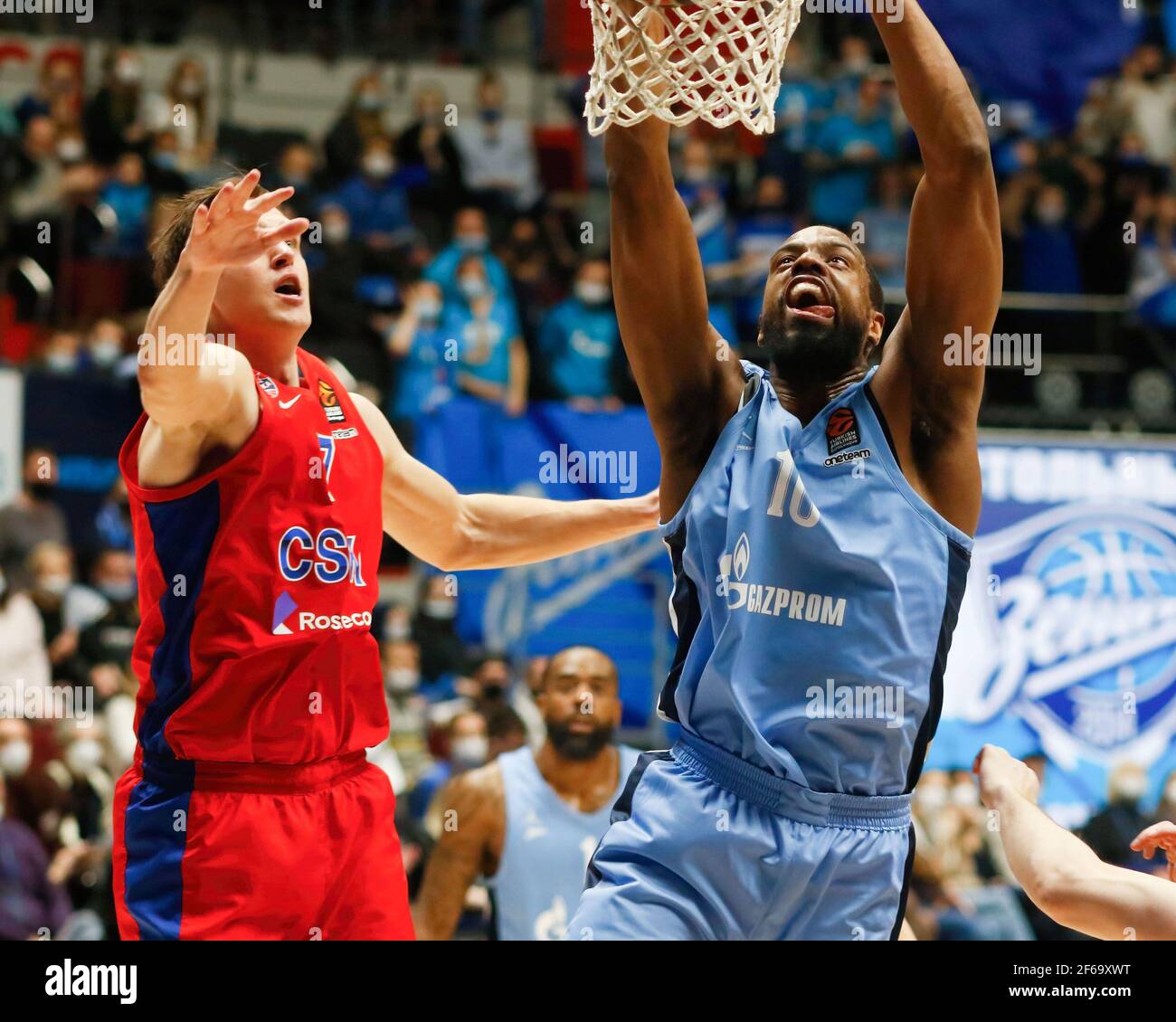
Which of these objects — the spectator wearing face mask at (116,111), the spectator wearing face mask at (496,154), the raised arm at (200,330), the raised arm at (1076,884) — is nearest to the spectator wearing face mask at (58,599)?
the spectator wearing face mask at (116,111)

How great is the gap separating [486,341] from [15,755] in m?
3.67

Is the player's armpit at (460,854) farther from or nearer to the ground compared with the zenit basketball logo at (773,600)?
nearer to the ground

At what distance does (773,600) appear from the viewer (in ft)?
11.2

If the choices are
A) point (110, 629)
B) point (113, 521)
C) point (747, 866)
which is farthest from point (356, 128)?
point (747, 866)

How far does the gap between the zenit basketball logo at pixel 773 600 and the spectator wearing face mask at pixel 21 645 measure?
18.9 ft

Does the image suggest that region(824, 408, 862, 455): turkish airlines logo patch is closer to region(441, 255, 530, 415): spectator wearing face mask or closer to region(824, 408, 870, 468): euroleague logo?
region(824, 408, 870, 468): euroleague logo

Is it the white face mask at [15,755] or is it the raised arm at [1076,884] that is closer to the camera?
the raised arm at [1076,884]

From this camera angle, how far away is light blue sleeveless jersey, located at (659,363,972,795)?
3.37 meters

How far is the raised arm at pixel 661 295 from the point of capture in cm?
356

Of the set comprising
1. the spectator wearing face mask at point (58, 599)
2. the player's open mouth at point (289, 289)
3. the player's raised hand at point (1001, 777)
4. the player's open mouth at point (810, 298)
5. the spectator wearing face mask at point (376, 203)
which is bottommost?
the spectator wearing face mask at point (58, 599)

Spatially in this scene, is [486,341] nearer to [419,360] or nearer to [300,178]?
[419,360]

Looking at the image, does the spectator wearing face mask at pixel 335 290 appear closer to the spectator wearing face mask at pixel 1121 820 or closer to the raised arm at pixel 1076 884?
the spectator wearing face mask at pixel 1121 820

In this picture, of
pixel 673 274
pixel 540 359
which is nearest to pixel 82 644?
pixel 540 359

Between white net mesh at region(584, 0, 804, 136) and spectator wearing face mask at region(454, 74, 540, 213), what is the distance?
7357 millimetres
